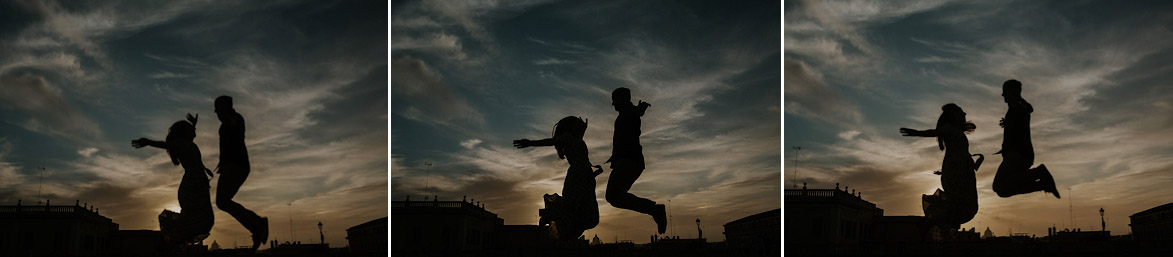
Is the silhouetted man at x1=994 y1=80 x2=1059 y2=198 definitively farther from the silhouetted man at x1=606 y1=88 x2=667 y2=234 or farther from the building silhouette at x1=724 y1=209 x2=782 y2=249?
the silhouetted man at x1=606 y1=88 x2=667 y2=234

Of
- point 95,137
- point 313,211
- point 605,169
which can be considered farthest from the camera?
point 605,169

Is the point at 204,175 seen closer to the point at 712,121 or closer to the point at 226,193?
the point at 226,193

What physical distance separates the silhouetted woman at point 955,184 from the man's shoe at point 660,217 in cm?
160

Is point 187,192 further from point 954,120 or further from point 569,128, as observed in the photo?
point 954,120

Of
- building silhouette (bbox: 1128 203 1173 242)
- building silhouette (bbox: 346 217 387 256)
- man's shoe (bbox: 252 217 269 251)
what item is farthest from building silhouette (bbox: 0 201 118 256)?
building silhouette (bbox: 1128 203 1173 242)

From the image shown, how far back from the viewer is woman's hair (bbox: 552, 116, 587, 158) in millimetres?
6006

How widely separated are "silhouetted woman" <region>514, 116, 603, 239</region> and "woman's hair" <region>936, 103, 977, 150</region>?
219cm

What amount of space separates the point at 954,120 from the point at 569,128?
237cm

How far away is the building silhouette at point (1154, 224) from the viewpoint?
213 inches

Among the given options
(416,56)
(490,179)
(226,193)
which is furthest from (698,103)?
(226,193)

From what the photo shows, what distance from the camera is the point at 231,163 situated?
5.37m

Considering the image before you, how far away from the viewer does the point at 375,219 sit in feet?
Answer: 19.6

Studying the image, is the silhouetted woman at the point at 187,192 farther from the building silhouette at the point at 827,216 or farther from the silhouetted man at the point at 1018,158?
the silhouetted man at the point at 1018,158

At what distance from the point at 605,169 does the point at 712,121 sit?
2.79 feet
